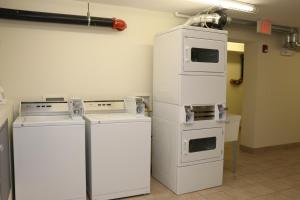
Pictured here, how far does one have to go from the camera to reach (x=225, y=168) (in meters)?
3.98

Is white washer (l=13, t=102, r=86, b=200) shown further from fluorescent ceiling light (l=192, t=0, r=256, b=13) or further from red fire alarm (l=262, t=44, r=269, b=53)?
red fire alarm (l=262, t=44, r=269, b=53)

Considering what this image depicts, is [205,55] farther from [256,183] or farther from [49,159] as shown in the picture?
[49,159]

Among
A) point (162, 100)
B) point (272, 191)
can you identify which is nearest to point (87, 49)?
point (162, 100)

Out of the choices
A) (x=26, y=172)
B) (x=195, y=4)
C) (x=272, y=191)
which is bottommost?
(x=272, y=191)

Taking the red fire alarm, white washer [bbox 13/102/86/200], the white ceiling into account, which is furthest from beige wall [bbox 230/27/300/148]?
white washer [bbox 13/102/86/200]

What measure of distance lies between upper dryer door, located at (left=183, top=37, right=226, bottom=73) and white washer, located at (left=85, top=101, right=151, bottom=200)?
843 millimetres

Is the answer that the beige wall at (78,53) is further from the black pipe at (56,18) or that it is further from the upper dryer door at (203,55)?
the upper dryer door at (203,55)

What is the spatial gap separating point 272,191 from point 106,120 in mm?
2229

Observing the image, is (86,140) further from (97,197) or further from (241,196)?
(241,196)

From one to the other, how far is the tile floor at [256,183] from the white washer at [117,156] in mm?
229

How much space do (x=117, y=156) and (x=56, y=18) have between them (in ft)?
5.76

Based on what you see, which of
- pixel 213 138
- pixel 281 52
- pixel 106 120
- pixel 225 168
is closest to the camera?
pixel 106 120

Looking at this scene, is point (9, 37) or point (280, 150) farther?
point (280, 150)

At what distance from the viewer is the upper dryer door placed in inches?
114
